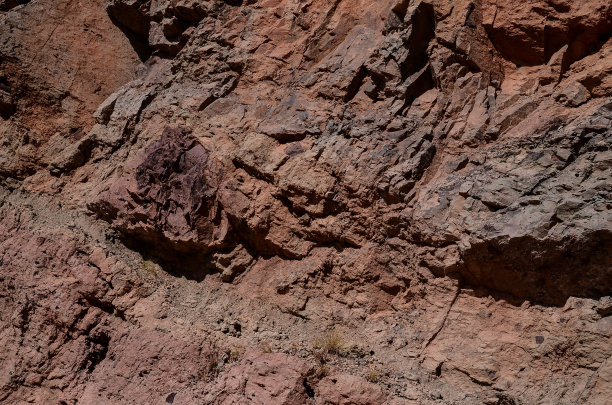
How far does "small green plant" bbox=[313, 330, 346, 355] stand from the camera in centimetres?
514

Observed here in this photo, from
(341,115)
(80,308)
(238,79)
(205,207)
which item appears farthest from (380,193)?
(80,308)

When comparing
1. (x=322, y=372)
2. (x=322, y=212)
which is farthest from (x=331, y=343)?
(x=322, y=212)

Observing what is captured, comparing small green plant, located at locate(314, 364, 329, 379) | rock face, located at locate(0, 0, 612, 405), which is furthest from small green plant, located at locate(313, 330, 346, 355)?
small green plant, located at locate(314, 364, 329, 379)

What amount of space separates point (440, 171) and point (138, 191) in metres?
2.91

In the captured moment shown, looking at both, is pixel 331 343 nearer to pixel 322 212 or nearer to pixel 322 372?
pixel 322 372

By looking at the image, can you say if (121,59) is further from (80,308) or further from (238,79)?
(80,308)

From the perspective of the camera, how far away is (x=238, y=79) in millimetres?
6422

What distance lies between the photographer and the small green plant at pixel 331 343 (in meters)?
5.14

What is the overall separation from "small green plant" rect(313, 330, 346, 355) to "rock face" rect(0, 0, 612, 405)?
2 centimetres

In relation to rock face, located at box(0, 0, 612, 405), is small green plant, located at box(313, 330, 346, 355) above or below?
below

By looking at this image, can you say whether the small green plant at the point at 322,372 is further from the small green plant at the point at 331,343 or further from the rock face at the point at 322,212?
the small green plant at the point at 331,343

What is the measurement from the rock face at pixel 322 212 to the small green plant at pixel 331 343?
0.08ft

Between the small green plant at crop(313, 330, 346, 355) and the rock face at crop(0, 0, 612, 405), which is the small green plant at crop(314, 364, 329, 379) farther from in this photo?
the small green plant at crop(313, 330, 346, 355)

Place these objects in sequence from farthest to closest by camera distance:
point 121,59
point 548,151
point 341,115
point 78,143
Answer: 1. point 121,59
2. point 78,143
3. point 341,115
4. point 548,151
